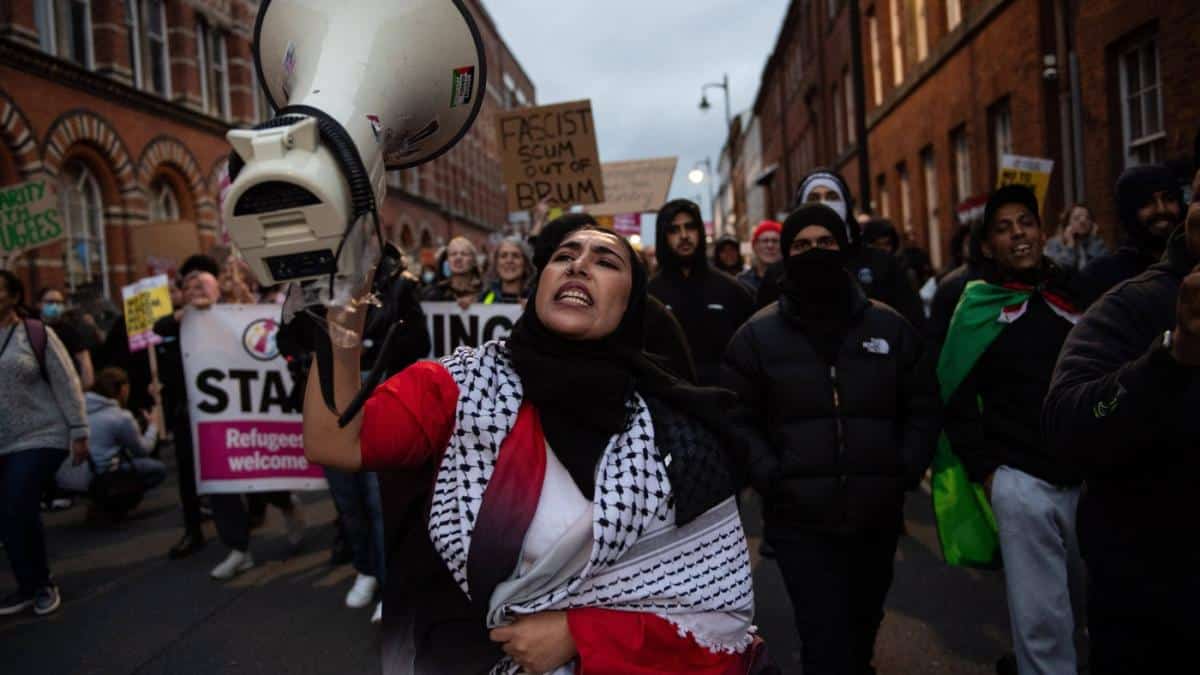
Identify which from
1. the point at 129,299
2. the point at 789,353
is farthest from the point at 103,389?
the point at 789,353

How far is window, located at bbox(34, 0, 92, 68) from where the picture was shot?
17641 millimetres

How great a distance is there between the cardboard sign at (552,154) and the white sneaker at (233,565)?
11.3 ft

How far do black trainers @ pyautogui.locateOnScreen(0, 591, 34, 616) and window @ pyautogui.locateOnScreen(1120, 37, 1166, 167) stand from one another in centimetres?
1074

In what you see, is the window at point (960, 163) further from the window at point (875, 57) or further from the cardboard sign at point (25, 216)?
the cardboard sign at point (25, 216)

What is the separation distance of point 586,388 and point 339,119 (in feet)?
2.51

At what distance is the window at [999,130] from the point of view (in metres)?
14.5

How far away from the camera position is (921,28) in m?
18.7

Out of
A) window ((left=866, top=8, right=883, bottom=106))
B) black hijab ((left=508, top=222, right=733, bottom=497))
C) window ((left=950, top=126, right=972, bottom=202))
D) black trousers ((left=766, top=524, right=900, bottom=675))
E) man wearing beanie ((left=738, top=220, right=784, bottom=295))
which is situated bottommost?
black trousers ((left=766, top=524, right=900, bottom=675))

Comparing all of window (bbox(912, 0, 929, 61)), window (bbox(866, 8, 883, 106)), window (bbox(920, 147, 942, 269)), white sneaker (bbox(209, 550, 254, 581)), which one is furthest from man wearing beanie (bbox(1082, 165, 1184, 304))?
window (bbox(866, 8, 883, 106))

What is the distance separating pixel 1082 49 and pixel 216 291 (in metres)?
10.3

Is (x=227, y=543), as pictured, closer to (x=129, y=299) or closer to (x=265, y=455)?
(x=265, y=455)

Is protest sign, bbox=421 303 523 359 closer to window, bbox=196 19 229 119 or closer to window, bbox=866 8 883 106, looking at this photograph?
window, bbox=866 8 883 106

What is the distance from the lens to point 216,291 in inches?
257

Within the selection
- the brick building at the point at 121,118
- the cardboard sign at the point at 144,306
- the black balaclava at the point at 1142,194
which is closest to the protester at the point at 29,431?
the cardboard sign at the point at 144,306
